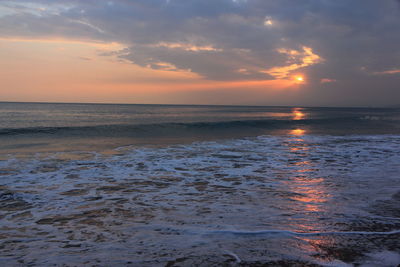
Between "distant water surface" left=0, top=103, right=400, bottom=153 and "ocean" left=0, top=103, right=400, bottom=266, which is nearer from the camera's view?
"ocean" left=0, top=103, right=400, bottom=266

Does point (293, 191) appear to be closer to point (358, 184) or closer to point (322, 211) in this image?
point (322, 211)

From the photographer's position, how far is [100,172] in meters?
7.61

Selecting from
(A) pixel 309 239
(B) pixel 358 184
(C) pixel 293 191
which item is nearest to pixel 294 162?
(B) pixel 358 184

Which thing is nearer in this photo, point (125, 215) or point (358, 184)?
point (125, 215)

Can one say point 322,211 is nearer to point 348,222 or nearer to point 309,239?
point 348,222

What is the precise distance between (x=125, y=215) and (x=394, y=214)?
433 centimetres

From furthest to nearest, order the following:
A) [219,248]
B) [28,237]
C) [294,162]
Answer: [294,162], [28,237], [219,248]

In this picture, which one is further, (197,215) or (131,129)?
(131,129)

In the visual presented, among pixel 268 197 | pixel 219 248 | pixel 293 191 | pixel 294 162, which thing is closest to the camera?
pixel 219 248

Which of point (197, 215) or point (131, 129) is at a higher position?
point (131, 129)

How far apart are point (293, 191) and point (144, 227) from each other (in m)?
3.41

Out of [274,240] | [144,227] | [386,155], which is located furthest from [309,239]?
[386,155]

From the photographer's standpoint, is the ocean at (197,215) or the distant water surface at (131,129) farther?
the distant water surface at (131,129)

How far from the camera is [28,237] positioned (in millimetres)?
3609
